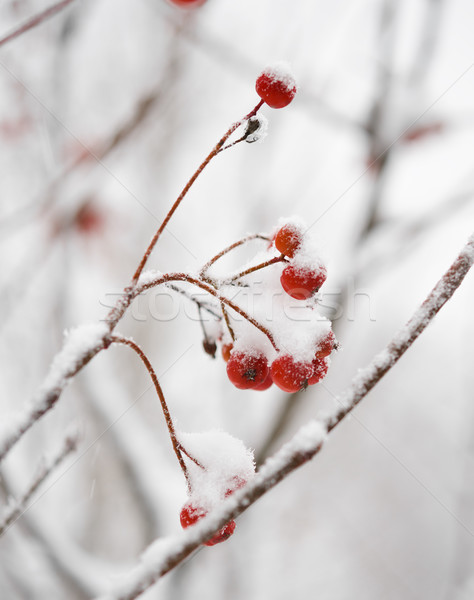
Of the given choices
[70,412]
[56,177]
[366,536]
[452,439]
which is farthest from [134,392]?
[452,439]

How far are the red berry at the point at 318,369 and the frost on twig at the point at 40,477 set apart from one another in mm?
381

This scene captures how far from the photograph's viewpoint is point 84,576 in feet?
7.40

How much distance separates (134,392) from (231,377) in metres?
5.95

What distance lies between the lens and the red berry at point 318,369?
774 millimetres

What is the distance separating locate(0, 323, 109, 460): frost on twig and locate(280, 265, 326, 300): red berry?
13.1 inches

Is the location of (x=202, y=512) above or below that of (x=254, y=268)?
below

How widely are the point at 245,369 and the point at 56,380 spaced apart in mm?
378

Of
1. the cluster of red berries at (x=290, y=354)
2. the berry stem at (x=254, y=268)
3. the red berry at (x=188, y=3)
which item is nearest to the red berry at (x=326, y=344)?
the cluster of red berries at (x=290, y=354)

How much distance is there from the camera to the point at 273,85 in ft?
2.32

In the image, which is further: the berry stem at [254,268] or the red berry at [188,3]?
the red berry at [188,3]

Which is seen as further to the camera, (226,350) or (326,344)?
(226,350)

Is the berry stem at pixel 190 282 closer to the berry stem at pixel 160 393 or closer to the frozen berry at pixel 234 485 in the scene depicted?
the berry stem at pixel 160 393

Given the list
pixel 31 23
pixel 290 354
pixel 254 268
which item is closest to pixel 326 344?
pixel 290 354

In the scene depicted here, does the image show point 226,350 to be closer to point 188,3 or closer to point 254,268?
point 254,268
